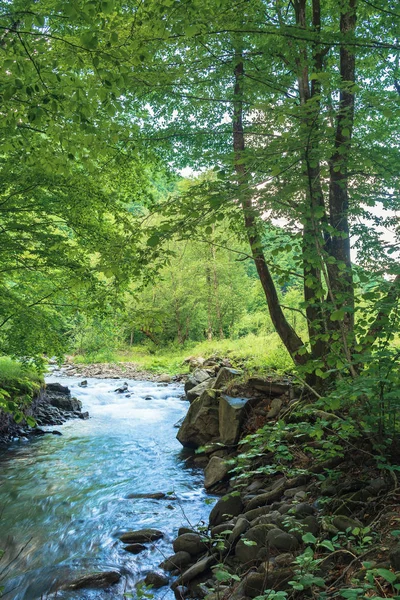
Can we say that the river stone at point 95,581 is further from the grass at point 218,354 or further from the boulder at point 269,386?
the boulder at point 269,386

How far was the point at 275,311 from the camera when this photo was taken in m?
7.25

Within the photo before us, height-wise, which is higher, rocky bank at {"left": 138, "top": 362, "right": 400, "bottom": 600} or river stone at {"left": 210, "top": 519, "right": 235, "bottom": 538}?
rocky bank at {"left": 138, "top": 362, "right": 400, "bottom": 600}

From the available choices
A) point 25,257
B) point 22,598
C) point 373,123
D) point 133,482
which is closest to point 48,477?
point 133,482

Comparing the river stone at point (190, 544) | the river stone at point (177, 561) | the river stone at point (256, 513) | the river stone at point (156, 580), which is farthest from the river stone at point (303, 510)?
the river stone at point (156, 580)

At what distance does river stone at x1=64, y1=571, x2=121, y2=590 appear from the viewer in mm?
4152

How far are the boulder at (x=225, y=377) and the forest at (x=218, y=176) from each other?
599 millimetres

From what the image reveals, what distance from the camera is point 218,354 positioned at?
61.1 feet

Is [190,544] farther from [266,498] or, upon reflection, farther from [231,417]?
[231,417]

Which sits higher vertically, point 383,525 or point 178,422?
point 383,525

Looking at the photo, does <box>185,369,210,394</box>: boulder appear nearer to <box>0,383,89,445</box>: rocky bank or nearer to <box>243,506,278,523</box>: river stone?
<box>0,383,89,445</box>: rocky bank

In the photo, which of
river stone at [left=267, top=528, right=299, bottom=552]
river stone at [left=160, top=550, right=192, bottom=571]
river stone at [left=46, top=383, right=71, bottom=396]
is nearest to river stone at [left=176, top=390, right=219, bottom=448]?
river stone at [left=160, top=550, right=192, bottom=571]

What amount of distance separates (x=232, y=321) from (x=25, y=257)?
2238cm

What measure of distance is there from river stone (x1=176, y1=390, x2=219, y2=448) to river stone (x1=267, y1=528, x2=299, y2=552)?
418 centimetres

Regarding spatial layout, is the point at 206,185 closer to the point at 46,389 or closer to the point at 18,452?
the point at 18,452
